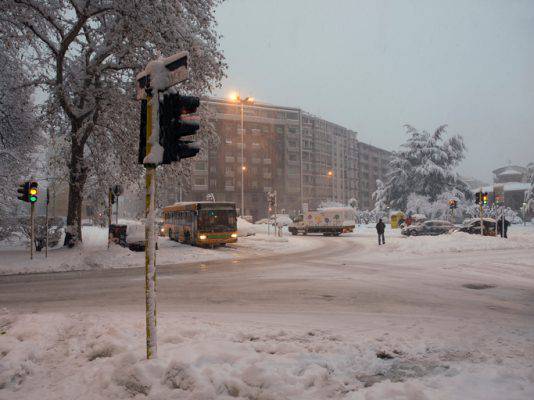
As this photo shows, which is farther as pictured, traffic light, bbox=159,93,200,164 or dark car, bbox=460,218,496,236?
dark car, bbox=460,218,496,236

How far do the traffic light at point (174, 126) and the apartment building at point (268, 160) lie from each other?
66.8 meters

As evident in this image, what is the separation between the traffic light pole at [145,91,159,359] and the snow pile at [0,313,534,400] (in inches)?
9.9

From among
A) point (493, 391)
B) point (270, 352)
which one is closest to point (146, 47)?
point (270, 352)

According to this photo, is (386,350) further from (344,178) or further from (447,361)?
(344,178)

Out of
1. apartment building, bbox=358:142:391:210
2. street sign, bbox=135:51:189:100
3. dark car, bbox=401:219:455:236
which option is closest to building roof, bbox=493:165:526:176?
apartment building, bbox=358:142:391:210

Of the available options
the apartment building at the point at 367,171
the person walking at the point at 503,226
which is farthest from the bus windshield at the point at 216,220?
the apartment building at the point at 367,171

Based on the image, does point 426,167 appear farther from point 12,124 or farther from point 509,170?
point 509,170

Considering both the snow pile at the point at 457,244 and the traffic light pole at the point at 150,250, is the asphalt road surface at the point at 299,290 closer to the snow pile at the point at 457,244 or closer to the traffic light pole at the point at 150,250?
the traffic light pole at the point at 150,250

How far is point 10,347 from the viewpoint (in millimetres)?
5266

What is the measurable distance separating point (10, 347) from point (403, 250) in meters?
18.8

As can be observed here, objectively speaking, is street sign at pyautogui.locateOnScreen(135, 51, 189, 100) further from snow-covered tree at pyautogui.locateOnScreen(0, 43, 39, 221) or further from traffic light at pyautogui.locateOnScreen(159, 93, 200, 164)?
snow-covered tree at pyautogui.locateOnScreen(0, 43, 39, 221)

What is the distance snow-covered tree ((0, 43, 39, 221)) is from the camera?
762 inches

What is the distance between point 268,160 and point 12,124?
66970 millimetres

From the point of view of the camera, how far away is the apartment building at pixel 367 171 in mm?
119550
